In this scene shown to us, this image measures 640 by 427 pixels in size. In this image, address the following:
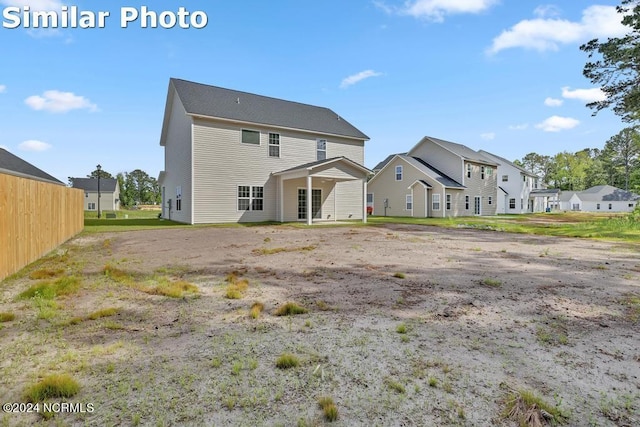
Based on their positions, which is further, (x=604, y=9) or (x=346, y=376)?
(x=604, y=9)

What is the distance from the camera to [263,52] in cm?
1684

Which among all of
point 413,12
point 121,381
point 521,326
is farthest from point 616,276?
point 413,12

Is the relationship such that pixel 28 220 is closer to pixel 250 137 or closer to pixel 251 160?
pixel 251 160

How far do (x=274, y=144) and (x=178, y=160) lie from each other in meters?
6.12

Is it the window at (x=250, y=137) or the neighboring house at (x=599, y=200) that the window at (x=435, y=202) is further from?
the neighboring house at (x=599, y=200)

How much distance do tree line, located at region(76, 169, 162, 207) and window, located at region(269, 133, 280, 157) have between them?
2428 inches

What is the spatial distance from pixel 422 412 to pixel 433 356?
801 mm

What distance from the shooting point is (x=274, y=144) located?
65.0 ft

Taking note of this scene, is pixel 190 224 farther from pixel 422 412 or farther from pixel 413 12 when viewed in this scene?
pixel 422 412

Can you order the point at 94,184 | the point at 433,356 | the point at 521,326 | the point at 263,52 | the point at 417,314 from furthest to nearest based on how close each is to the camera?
1. the point at 94,184
2. the point at 263,52
3. the point at 417,314
4. the point at 521,326
5. the point at 433,356

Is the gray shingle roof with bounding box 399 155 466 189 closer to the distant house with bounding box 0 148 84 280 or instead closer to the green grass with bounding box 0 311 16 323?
the distant house with bounding box 0 148 84 280

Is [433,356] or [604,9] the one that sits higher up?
[604,9]

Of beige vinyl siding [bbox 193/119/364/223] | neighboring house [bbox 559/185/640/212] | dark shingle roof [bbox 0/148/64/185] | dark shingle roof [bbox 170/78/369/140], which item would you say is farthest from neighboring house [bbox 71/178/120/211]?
neighboring house [bbox 559/185/640/212]

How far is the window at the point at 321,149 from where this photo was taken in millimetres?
21562
